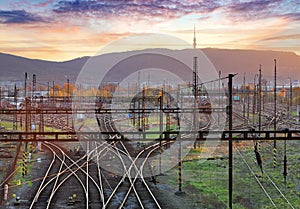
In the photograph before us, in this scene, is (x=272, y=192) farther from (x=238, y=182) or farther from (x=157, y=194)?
(x=157, y=194)

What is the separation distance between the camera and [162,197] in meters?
12.8

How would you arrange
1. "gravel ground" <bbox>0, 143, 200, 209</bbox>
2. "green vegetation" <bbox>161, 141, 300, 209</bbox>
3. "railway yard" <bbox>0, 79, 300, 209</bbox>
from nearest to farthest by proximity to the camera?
1. "gravel ground" <bbox>0, 143, 200, 209</bbox>
2. "railway yard" <bbox>0, 79, 300, 209</bbox>
3. "green vegetation" <bbox>161, 141, 300, 209</bbox>

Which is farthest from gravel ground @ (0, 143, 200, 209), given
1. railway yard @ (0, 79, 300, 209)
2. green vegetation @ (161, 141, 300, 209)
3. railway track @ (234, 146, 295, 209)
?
railway track @ (234, 146, 295, 209)

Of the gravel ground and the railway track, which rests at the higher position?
the railway track

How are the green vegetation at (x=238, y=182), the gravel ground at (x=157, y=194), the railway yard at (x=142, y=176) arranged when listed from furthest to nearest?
1. the green vegetation at (x=238, y=182)
2. the railway yard at (x=142, y=176)
3. the gravel ground at (x=157, y=194)

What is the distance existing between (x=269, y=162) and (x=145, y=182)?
6.67 m

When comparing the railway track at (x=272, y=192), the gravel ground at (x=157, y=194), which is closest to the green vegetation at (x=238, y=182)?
the railway track at (x=272, y=192)

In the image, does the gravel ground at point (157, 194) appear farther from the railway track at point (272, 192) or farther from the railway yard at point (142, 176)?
the railway track at point (272, 192)

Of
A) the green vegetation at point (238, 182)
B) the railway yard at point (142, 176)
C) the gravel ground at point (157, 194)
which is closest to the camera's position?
the gravel ground at point (157, 194)

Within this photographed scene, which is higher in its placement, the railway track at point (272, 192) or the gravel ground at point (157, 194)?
the railway track at point (272, 192)

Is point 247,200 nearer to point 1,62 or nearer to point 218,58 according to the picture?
point 218,58

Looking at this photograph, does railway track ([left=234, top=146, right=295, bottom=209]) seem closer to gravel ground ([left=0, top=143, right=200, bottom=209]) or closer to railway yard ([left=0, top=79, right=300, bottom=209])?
railway yard ([left=0, top=79, right=300, bottom=209])

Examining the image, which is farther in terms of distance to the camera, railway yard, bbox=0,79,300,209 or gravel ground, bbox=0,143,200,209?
railway yard, bbox=0,79,300,209

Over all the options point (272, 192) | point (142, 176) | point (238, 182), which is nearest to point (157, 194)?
point (142, 176)
